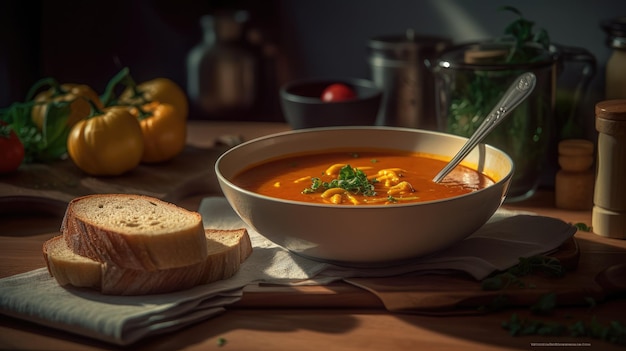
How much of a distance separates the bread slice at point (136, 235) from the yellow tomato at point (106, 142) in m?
0.56

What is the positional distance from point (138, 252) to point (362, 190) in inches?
20.3

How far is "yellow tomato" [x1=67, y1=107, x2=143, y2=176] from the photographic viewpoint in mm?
2420

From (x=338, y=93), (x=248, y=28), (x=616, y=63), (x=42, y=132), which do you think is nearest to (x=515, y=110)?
(x=616, y=63)

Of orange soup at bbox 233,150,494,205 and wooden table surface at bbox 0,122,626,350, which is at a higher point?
orange soup at bbox 233,150,494,205

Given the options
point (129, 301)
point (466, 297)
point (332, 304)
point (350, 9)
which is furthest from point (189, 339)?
point (350, 9)

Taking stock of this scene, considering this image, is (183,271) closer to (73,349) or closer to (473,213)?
(73,349)

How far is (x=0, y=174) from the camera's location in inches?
97.5

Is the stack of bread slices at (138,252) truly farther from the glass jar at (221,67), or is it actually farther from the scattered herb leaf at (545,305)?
the glass jar at (221,67)

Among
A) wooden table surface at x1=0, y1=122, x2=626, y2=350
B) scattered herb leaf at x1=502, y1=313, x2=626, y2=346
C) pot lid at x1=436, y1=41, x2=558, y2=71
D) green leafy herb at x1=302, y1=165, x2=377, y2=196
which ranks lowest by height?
wooden table surface at x1=0, y1=122, x2=626, y2=350

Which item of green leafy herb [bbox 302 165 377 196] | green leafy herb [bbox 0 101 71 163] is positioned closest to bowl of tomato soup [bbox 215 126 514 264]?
green leafy herb [bbox 302 165 377 196]

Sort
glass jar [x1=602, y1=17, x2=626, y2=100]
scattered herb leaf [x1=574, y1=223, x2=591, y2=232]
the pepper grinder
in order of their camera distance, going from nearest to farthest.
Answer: the pepper grinder → scattered herb leaf [x1=574, y1=223, x2=591, y2=232] → glass jar [x1=602, y1=17, x2=626, y2=100]

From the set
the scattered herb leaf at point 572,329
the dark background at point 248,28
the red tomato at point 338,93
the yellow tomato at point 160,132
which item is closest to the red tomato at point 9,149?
the yellow tomato at point 160,132

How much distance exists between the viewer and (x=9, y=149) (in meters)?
2.43

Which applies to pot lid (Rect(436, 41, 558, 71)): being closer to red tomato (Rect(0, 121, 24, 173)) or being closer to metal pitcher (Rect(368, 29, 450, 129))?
metal pitcher (Rect(368, 29, 450, 129))
